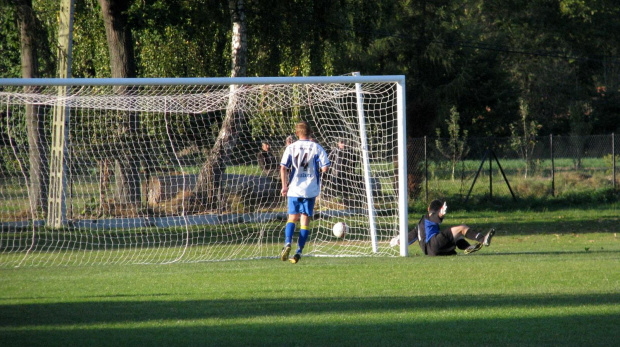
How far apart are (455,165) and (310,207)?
13.8 meters

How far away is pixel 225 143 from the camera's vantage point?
17.8 meters

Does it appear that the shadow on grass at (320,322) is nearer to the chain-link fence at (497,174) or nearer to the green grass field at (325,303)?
the green grass field at (325,303)

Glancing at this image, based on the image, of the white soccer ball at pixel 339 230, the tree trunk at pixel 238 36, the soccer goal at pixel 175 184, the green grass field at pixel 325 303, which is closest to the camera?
the green grass field at pixel 325 303

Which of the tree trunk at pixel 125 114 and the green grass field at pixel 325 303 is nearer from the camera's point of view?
the green grass field at pixel 325 303

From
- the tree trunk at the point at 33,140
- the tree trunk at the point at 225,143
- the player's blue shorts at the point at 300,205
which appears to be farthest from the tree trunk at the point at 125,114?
the player's blue shorts at the point at 300,205

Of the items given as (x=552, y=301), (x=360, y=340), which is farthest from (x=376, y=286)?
(x=360, y=340)

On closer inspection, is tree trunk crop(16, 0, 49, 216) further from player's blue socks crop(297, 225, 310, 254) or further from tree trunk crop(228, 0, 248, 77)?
player's blue socks crop(297, 225, 310, 254)

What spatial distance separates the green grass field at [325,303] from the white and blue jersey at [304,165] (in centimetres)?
109

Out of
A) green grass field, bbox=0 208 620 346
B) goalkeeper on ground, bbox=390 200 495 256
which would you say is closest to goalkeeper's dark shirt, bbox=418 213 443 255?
goalkeeper on ground, bbox=390 200 495 256

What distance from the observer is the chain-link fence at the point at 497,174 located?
23.5 m

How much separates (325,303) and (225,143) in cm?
→ 1087

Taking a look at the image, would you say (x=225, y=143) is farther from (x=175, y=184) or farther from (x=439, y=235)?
(x=439, y=235)

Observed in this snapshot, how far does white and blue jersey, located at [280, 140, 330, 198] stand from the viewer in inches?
430

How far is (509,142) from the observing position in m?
26.7
